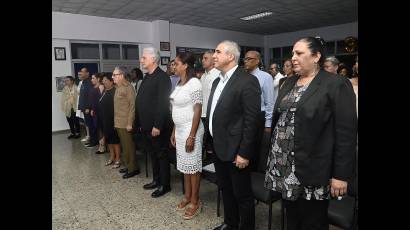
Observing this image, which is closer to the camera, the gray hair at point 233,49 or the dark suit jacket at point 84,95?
the gray hair at point 233,49

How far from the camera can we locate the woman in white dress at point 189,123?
2.46 m

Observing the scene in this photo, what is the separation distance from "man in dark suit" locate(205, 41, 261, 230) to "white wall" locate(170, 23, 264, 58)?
7123 millimetres

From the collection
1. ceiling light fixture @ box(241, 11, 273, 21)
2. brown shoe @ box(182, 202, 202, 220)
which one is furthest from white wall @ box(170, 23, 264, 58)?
brown shoe @ box(182, 202, 202, 220)

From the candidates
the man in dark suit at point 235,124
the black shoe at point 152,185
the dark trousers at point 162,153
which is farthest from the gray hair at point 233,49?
the black shoe at point 152,185

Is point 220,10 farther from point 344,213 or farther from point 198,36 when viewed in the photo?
point 344,213

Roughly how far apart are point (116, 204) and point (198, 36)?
7.50 m

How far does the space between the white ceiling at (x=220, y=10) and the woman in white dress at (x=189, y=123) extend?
4449mm

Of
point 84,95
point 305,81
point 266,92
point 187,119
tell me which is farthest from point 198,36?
point 305,81

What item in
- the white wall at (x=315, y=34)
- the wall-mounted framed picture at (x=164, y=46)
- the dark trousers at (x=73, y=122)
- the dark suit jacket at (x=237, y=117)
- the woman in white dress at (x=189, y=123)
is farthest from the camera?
the white wall at (x=315, y=34)

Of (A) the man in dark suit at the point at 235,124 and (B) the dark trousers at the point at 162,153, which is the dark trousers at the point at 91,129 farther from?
(A) the man in dark suit at the point at 235,124

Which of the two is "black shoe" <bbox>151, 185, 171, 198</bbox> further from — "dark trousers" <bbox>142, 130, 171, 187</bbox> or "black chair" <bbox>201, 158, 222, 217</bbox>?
"black chair" <bbox>201, 158, 222, 217</bbox>

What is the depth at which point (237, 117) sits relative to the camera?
1927mm

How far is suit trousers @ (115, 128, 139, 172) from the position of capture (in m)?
3.61
